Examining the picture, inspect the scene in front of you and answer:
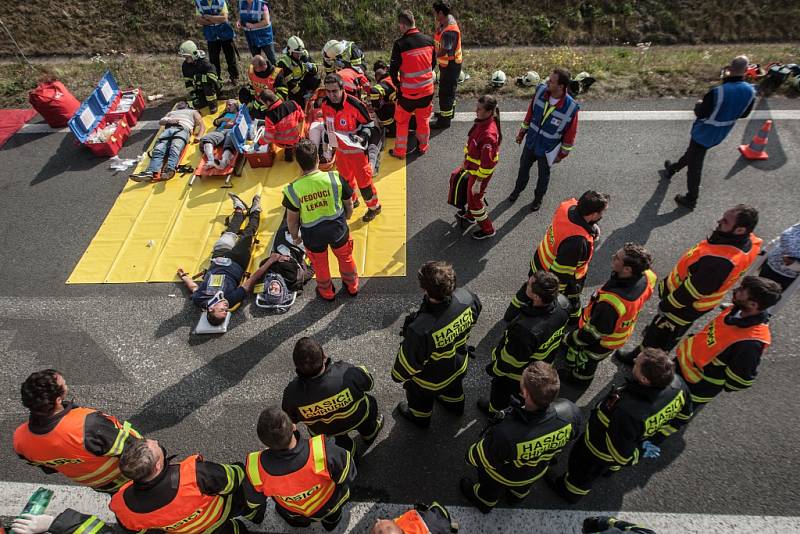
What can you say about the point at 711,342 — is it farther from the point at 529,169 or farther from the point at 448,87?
the point at 448,87

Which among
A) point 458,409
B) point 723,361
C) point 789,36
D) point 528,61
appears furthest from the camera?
point 789,36

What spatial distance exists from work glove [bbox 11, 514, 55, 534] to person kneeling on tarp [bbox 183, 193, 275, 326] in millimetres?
2720

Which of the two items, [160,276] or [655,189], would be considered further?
[655,189]

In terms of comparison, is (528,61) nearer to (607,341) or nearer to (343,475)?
(607,341)

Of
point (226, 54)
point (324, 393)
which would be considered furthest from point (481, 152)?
point (226, 54)

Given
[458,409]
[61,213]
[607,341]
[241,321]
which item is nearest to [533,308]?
[607,341]

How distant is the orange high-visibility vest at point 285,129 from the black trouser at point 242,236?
5.62ft

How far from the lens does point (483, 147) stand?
19.0ft

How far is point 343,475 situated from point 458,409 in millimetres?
1676

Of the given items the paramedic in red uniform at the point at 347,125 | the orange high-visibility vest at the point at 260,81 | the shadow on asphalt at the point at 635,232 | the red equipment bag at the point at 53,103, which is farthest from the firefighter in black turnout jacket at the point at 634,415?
the red equipment bag at the point at 53,103

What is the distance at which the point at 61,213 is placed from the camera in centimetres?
788

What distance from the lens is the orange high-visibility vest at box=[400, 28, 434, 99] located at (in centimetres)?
727

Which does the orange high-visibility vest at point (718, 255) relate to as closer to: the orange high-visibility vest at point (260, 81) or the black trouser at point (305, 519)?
the black trouser at point (305, 519)

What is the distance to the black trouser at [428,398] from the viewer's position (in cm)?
433
